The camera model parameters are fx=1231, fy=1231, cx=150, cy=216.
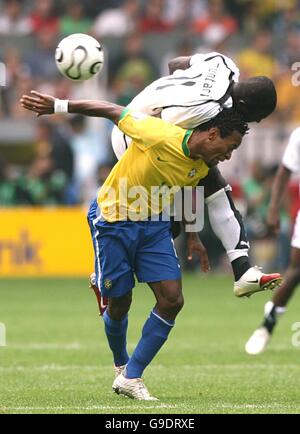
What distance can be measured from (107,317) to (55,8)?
48.6 ft

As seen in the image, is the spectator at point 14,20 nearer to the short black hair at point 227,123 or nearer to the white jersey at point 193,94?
the white jersey at point 193,94

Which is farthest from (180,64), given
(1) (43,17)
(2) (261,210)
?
(1) (43,17)

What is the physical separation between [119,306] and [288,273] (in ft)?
10.2

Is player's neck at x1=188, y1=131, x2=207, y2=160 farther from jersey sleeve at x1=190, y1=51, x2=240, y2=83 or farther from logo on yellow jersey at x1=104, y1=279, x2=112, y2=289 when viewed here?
logo on yellow jersey at x1=104, y1=279, x2=112, y2=289

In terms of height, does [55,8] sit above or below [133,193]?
above

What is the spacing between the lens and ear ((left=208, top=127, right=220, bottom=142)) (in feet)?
25.7

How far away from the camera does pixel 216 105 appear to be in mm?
7910

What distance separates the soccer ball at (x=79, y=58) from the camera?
8.23m

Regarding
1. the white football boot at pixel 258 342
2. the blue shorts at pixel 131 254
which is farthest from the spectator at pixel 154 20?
the blue shorts at pixel 131 254

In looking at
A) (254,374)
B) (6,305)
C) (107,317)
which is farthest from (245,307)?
(107,317)
